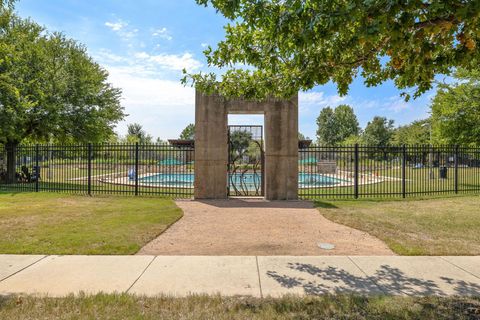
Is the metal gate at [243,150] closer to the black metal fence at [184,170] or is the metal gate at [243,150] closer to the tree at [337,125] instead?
the black metal fence at [184,170]

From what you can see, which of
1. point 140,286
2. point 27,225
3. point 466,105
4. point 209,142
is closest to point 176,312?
point 140,286

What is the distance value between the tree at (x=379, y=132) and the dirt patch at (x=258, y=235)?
232 feet

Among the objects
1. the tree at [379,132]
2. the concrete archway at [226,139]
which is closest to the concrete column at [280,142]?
the concrete archway at [226,139]

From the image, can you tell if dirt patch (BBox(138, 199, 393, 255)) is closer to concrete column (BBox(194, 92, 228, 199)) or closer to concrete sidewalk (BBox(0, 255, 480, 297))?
concrete sidewalk (BBox(0, 255, 480, 297))

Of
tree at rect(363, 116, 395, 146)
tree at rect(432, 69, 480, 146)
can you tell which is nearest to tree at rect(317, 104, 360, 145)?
tree at rect(363, 116, 395, 146)

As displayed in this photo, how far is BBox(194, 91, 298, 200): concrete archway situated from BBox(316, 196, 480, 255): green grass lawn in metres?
2.03

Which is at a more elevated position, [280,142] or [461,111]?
[461,111]

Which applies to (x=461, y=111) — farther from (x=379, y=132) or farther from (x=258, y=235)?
(x=379, y=132)

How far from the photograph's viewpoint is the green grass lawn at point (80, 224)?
18.5 feet

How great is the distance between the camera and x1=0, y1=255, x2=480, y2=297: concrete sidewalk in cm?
394

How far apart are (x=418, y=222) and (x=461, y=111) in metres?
15.9

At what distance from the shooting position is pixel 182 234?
6.82 meters

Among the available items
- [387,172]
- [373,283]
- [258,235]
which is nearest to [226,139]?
[258,235]

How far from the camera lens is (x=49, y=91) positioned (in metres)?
18.5
